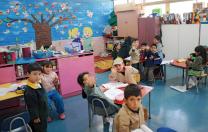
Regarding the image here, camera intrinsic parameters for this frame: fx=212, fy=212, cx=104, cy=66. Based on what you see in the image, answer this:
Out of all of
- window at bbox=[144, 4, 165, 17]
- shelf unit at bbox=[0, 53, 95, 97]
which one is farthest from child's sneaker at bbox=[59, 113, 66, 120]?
window at bbox=[144, 4, 165, 17]

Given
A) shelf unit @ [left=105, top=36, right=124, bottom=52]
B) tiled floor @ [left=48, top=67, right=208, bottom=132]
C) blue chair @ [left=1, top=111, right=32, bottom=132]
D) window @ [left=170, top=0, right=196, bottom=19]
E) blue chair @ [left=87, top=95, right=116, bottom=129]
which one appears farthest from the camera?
shelf unit @ [left=105, top=36, right=124, bottom=52]

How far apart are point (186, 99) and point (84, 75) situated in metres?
2.47

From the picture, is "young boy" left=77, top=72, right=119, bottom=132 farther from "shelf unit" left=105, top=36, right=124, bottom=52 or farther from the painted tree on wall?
"shelf unit" left=105, top=36, right=124, bottom=52

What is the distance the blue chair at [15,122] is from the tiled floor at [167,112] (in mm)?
1121

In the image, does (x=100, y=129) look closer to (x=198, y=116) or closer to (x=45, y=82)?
(x=45, y=82)

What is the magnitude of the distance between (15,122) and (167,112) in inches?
101

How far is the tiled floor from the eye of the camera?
132 inches

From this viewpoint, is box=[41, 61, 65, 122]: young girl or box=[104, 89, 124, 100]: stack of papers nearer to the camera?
box=[104, 89, 124, 100]: stack of papers

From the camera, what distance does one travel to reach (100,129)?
3.36 metres

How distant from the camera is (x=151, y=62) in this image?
537cm

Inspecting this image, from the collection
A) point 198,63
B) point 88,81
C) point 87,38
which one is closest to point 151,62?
point 198,63

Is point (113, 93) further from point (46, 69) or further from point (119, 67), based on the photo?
point (46, 69)

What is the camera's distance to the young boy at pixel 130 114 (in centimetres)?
180

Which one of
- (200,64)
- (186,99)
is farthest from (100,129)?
(200,64)
